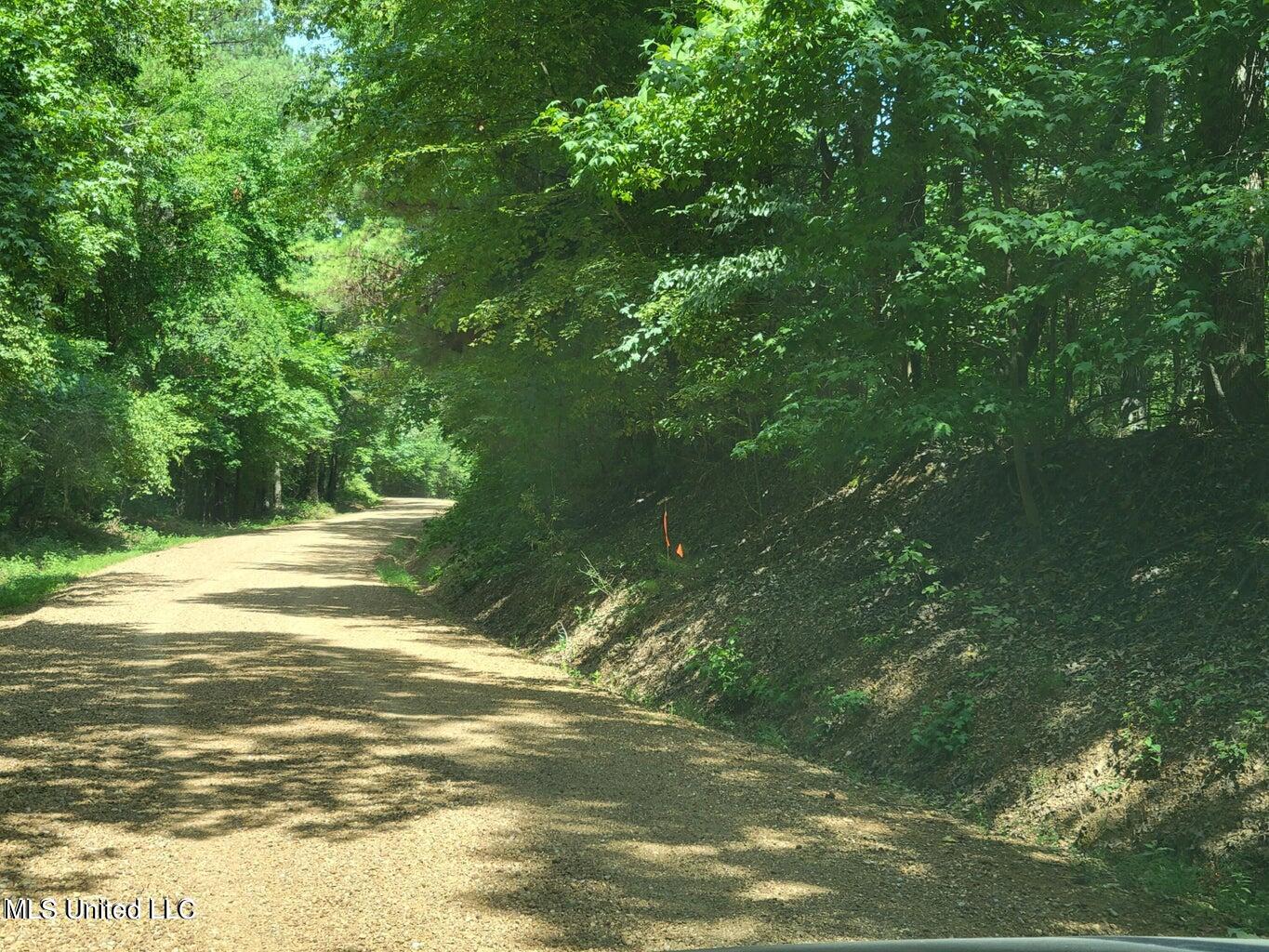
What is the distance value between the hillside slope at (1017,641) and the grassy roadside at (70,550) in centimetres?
1116

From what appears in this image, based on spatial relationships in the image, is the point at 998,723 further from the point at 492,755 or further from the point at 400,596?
the point at 400,596

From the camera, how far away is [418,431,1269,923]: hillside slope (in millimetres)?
6418

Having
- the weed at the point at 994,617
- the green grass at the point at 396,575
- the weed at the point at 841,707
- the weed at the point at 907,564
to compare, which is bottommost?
the green grass at the point at 396,575

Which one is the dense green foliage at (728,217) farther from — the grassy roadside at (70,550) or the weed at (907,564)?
the grassy roadside at (70,550)

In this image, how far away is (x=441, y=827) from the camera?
20.2ft

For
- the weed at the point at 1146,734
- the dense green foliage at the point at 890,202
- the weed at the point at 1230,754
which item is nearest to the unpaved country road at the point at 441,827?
the weed at the point at 1146,734

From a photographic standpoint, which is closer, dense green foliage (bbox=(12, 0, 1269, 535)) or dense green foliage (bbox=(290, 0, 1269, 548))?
dense green foliage (bbox=(290, 0, 1269, 548))

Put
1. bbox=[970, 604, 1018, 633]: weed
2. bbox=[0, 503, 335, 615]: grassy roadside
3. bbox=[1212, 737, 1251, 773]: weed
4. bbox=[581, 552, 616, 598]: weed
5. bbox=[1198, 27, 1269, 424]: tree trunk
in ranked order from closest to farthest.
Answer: bbox=[1212, 737, 1251, 773]: weed < bbox=[1198, 27, 1269, 424]: tree trunk < bbox=[970, 604, 1018, 633]: weed < bbox=[581, 552, 616, 598]: weed < bbox=[0, 503, 335, 615]: grassy roadside

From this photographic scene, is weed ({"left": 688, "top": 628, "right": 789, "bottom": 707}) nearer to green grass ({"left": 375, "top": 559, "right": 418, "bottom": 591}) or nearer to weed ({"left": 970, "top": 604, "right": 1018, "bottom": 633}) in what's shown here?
weed ({"left": 970, "top": 604, "right": 1018, "bottom": 633})

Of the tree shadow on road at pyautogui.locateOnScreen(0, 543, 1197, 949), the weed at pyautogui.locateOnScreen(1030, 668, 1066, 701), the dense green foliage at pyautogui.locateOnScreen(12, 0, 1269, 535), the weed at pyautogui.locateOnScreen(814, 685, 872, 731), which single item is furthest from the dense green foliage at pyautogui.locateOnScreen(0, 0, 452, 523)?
the weed at pyautogui.locateOnScreen(1030, 668, 1066, 701)

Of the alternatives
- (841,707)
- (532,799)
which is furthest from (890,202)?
(532,799)

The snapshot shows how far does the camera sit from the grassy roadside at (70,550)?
19.6 meters

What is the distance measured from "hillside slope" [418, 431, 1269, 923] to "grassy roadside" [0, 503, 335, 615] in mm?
11158

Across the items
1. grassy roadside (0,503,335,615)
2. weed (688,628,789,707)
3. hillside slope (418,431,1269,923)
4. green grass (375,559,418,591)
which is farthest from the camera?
green grass (375,559,418,591)
